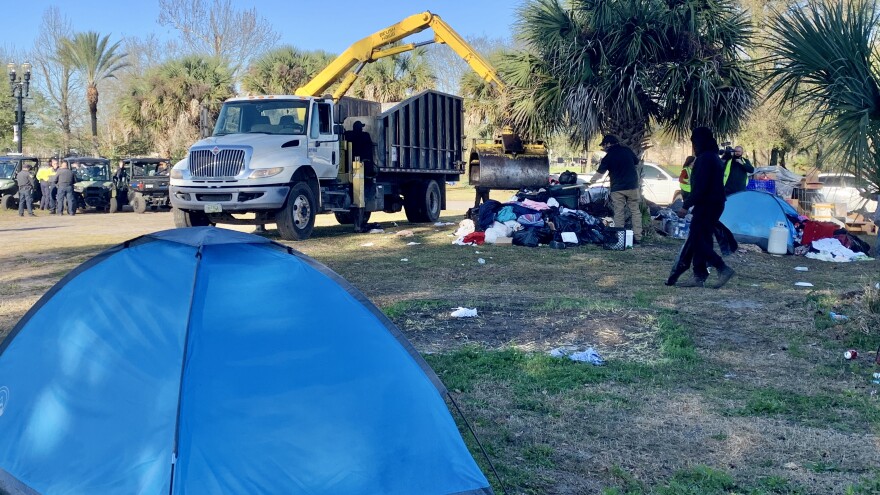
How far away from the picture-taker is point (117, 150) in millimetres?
40625

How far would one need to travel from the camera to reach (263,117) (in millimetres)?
15430

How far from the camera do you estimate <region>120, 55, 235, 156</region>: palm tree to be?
125 feet

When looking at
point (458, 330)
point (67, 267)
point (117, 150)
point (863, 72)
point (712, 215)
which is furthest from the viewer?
point (117, 150)

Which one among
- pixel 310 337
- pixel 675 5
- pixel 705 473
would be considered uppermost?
pixel 675 5

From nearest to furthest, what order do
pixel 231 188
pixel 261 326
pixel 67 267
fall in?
pixel 261 326 < pixel 67 267 < pixel 231 188

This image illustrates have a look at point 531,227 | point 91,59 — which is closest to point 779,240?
point 531,227

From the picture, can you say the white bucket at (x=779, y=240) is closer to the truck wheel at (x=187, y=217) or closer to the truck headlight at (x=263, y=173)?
the truck headlight at (x=263, y=173)

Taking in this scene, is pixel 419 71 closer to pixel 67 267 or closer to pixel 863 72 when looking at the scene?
pixel 67 267

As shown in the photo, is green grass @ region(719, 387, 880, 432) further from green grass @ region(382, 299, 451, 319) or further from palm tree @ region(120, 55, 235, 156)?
palm tree @ region(120, 55, 235, 156)

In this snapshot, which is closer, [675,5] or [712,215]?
[712,215]

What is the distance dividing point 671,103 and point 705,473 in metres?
11.8

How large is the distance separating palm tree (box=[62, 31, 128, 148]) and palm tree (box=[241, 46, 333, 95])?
10.8 m

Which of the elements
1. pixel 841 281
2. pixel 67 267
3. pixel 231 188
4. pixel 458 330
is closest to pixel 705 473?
pixel 458 330

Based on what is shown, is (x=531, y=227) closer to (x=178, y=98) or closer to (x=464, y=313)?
(x=464, y=313)
